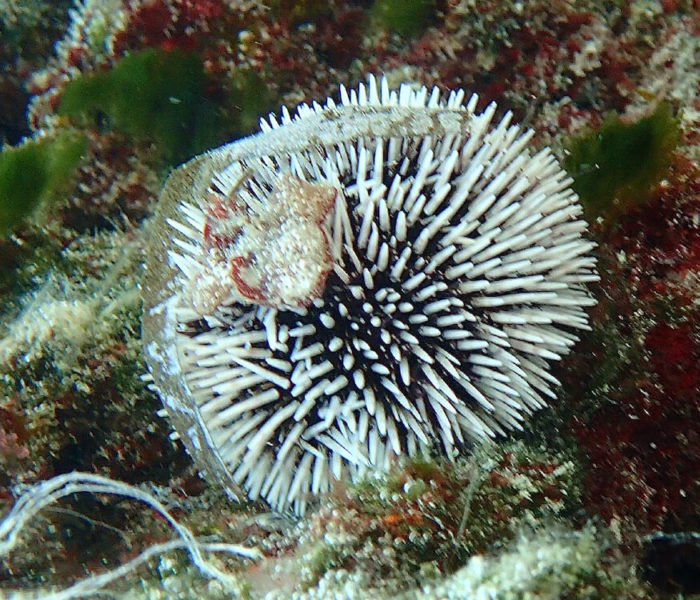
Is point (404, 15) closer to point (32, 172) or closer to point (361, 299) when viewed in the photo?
point (361, 299)

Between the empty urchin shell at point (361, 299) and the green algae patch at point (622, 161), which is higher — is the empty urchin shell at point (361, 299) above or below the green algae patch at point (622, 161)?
below


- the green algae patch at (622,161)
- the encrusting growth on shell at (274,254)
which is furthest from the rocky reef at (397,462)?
the encrusting growth on shell at (274,254)

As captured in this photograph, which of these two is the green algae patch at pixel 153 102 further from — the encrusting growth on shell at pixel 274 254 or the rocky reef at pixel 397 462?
the encrusting growth on shell at pixel 274 254

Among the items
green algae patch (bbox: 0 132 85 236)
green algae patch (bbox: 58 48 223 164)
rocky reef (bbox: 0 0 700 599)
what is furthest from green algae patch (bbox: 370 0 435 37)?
green algae patch (bbox: 0 132 85 236)

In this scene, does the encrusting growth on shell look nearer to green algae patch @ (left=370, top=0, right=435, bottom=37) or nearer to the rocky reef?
the rocky reef

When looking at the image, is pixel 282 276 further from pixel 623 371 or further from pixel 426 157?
pixel 623 371

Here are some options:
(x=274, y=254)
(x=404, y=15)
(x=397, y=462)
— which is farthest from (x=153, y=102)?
(x=397, y=462)
